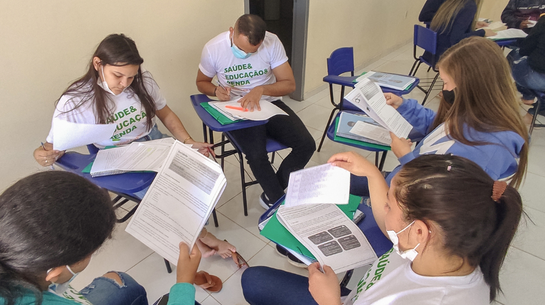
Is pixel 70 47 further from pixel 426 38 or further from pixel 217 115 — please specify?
pixel 426 38

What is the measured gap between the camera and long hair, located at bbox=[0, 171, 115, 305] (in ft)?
1.89

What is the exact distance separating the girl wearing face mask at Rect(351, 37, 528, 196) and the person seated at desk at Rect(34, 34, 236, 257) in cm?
107

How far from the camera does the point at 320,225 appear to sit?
1005 millimetres

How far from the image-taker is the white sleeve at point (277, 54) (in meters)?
1.94

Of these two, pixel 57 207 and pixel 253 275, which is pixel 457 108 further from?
pixel 57 207

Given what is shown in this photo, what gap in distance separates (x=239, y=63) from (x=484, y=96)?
Result: 4.21 ft

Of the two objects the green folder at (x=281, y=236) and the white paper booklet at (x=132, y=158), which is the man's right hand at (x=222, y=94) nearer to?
the white paper booklet at (x=132, y=158)

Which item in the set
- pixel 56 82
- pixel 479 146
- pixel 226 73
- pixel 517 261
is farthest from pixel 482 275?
pixel 56 82

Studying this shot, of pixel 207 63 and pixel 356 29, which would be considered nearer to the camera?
pixel 207 63

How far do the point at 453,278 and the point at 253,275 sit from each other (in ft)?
2.10

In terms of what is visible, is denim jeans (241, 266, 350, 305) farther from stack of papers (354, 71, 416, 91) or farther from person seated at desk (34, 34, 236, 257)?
stack of papers (354, 71, 416, 91)

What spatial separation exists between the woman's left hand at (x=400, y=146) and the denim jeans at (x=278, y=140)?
519 millimetres

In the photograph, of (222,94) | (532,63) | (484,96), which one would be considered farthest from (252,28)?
(532,63)

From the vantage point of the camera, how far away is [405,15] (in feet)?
15.0
